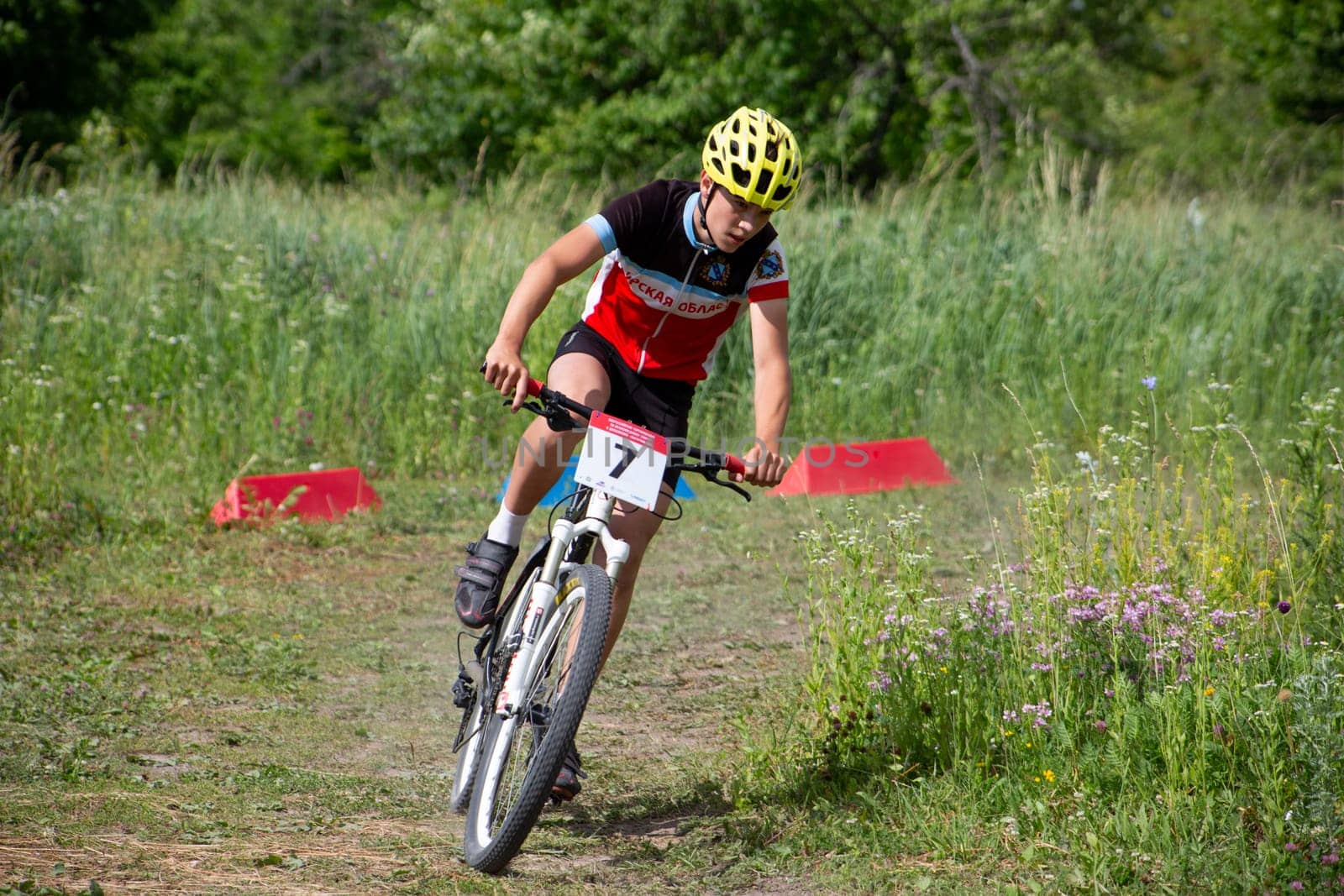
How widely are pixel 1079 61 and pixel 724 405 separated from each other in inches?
454

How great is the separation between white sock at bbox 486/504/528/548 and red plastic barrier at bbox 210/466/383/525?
362 centimetres

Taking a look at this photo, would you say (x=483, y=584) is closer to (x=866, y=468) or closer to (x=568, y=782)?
(x=568, y=782)

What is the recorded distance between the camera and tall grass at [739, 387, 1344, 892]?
10.3ft

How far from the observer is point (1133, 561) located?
4.14m

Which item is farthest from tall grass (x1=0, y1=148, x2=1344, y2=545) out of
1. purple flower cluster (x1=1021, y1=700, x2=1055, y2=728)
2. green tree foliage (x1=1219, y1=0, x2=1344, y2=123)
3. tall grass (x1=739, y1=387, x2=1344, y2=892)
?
green tree foliage (x1=1219, y1=0, x2=1344, y2=123)

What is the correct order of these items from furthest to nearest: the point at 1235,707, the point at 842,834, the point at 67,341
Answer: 1. the point at 67,341
2. the point at 842,834
3. the point at 1235,707

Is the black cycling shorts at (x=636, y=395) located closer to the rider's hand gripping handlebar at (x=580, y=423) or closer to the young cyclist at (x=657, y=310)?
the young cyclist at (x=657, y=310)

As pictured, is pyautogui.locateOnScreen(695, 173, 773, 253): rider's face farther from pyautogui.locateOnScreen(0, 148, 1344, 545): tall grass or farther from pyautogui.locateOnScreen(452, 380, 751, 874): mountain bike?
pyautogui.locateOnScreen(0, 148, 1344, 545): tall grass

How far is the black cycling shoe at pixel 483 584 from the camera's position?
387 cm

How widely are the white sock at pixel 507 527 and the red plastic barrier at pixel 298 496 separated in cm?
362

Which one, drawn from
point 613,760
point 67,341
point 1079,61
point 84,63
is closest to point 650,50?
point 1079,61

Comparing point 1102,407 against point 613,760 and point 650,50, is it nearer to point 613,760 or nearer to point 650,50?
point 613,760

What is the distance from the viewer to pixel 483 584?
12.7 ft

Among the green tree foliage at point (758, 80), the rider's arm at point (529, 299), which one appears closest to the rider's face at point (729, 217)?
the rider's arm at point (529, 299)
